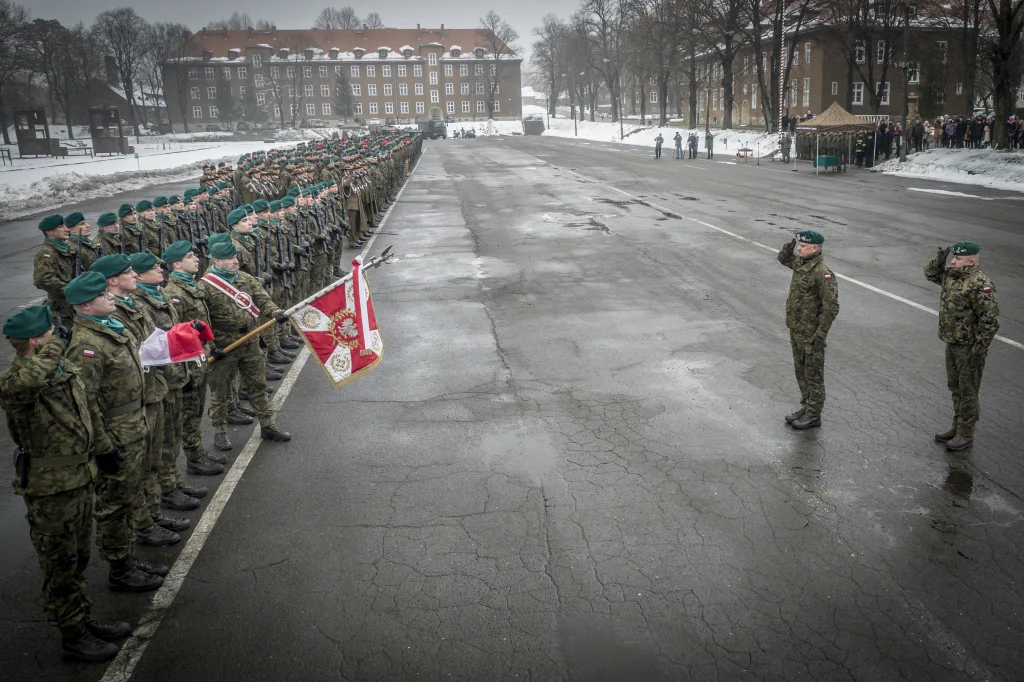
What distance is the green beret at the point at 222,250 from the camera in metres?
7.10

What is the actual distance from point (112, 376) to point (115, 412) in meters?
0.26

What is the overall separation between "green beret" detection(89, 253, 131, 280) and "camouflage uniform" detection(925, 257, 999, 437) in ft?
22.3

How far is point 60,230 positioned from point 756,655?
34.1 feet

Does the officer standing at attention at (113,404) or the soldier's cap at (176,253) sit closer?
the officer standing at attention at (113,404)

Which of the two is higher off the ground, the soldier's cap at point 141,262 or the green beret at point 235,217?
the green beret at point 235,217

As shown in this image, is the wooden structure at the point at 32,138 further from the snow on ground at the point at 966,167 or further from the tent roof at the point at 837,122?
the snow on ground at the point at 966,167

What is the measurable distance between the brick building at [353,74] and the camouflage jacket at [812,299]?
118m

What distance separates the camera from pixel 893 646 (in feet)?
14.3

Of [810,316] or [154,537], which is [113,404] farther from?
[810,316]

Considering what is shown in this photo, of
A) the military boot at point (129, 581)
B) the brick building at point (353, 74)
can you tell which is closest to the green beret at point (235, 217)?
the military boot at point (129, 581)

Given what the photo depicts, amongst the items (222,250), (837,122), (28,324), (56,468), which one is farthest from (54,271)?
(837,122)

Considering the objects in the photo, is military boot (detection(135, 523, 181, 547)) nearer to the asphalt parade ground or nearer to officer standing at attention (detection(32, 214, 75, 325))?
the asphalt parade ground

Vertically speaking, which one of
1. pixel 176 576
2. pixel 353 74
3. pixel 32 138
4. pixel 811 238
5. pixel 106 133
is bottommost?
pixel 176 576

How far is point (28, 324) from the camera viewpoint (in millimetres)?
4316
